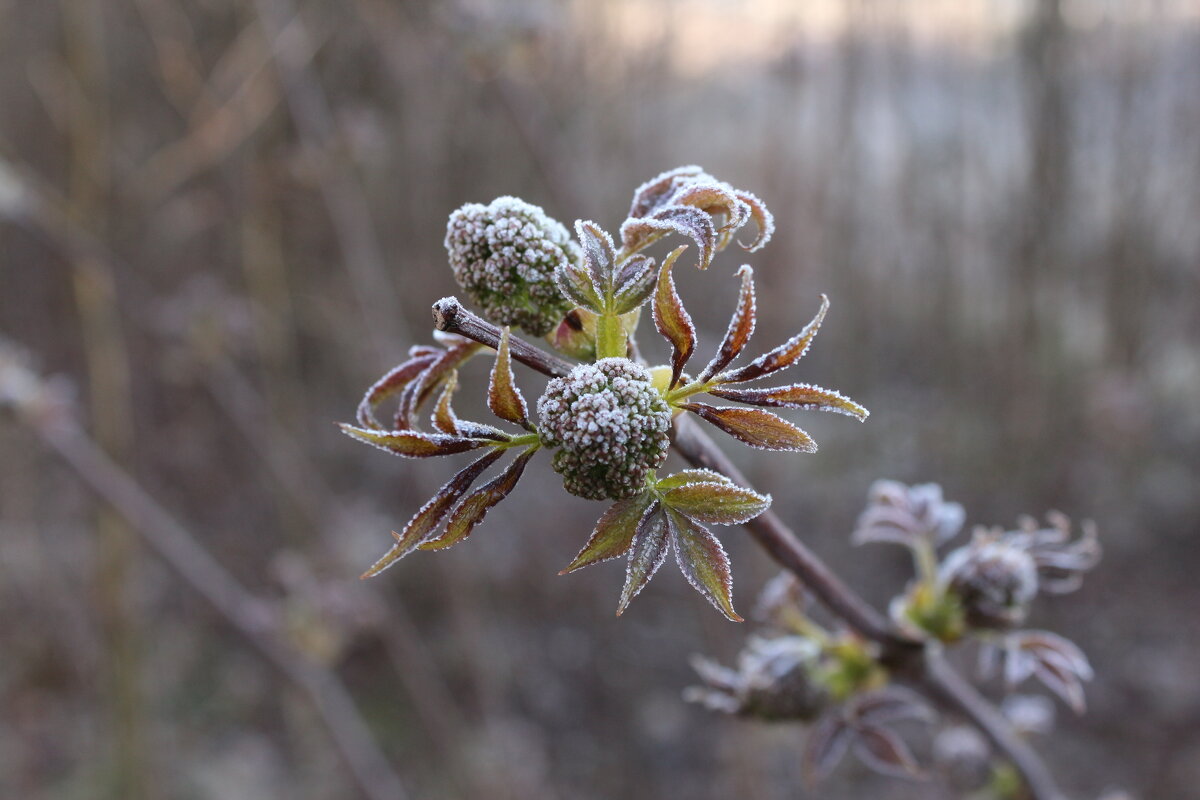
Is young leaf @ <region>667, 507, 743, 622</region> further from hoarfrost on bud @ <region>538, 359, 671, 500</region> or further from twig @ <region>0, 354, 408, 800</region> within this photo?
twig @ <region>0, 354, 408, 800</region>

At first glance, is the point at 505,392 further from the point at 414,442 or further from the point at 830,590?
the point at 830,590

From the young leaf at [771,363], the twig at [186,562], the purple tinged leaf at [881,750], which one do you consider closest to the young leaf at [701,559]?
the young leaf at [771,363]

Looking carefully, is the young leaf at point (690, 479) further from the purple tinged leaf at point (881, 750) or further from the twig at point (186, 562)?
the twig at point (186, 562)

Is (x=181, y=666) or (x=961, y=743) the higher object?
(x=181, y=666)

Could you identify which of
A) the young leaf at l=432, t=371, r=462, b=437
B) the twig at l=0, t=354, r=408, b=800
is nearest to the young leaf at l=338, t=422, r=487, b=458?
the young leaf at l=432, t=371, r=462, b=437

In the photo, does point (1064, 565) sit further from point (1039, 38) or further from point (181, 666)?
point (181, 666)

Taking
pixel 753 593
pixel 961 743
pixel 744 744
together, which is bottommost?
pixel 961 743

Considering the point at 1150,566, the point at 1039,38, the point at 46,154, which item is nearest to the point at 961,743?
the point at 1150,566
